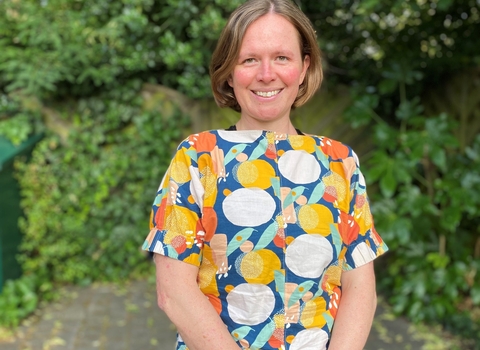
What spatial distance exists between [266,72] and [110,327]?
9.98 ft

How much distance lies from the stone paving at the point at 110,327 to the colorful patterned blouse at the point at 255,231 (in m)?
2.50

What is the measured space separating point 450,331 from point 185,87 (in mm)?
2694

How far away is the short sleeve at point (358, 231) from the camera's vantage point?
143cm

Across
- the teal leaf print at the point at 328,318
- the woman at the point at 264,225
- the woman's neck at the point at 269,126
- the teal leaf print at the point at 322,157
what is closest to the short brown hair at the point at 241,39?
the woman at the point at 264,225

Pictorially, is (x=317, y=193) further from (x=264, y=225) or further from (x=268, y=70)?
(x=268, y=70)

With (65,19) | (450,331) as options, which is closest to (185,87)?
(65,19)

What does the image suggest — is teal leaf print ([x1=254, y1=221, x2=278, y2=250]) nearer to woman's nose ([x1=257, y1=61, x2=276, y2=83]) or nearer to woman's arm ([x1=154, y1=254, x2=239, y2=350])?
woman's arm ([x1=154, y1=254, x2=239, y2=350])

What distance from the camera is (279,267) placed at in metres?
1.32

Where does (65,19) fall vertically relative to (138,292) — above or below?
above

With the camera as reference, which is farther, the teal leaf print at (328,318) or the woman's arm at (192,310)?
the teal leaf print at (328,318)

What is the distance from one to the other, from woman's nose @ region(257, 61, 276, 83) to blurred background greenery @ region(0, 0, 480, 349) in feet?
8.02

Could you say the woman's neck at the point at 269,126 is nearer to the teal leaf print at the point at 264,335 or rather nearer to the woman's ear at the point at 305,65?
the woman's ear at the point at 305,65

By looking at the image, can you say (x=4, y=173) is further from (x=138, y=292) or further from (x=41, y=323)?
(x=138, y=292)

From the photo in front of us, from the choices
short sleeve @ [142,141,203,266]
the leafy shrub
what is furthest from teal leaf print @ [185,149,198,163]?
the leafy shrub
